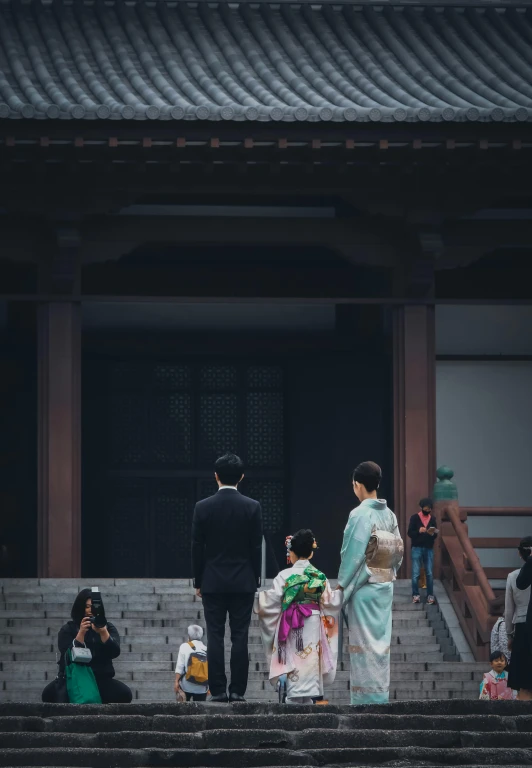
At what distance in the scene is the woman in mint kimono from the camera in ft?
31.7

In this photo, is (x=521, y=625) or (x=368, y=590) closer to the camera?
(x=368, y=590)

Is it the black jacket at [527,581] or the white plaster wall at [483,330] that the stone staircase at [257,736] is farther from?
the white plaster wall at [483,330]

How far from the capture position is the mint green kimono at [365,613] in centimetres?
966

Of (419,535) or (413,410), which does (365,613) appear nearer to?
(419,535)

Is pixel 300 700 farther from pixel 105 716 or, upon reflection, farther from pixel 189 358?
pixel 189 358

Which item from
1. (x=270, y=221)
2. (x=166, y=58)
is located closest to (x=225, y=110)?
(x=270, y=221)

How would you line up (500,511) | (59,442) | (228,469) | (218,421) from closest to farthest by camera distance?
(228,469)
(59,442)
(500,511)
(218,421)

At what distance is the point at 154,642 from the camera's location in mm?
13469

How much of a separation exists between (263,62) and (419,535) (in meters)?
5.96

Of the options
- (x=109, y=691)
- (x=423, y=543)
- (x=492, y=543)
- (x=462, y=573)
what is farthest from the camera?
(x=492, y=543)

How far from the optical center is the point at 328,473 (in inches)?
758

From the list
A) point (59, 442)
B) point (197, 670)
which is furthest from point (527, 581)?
point (59, 442)

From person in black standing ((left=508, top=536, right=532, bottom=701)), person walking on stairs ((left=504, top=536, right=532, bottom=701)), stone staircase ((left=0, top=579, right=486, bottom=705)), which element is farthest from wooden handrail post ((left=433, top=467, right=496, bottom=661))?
person in black standing ((left=508, top=536, right=532, bottom=701))

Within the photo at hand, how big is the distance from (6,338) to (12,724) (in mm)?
A: 11108
